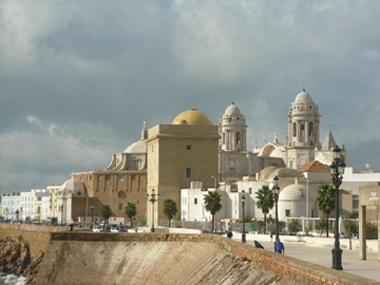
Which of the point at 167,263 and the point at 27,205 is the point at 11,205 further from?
the point at 167,263

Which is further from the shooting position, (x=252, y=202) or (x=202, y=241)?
(x=252, y=202)

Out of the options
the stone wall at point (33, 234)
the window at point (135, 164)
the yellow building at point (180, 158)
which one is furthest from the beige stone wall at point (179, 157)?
the window at point (135, 164)

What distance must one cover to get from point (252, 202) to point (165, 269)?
2953 centimetres

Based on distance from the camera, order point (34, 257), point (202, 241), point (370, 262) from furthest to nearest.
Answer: point (34, 257)
point (202, 241)
point (370, 262)

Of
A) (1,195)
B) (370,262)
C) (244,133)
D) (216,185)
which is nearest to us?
(370,262)

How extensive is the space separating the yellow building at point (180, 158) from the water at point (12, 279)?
73.3 ft

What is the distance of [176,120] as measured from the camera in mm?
72688

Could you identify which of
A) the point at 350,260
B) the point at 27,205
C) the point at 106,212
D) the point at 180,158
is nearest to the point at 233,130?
the point at 106,212

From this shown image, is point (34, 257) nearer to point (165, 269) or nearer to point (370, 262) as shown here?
point (165, 269)

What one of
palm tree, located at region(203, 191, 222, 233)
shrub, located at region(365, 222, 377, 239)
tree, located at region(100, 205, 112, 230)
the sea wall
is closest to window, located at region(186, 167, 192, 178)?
palm tree, located at region(203, 191, 222, 233)

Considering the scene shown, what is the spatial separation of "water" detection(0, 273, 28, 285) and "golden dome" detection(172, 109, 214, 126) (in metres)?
30.8


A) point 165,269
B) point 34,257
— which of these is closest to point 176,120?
point 34,257

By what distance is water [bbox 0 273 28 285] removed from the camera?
39900 millimetres

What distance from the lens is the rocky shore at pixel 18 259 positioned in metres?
43.9
